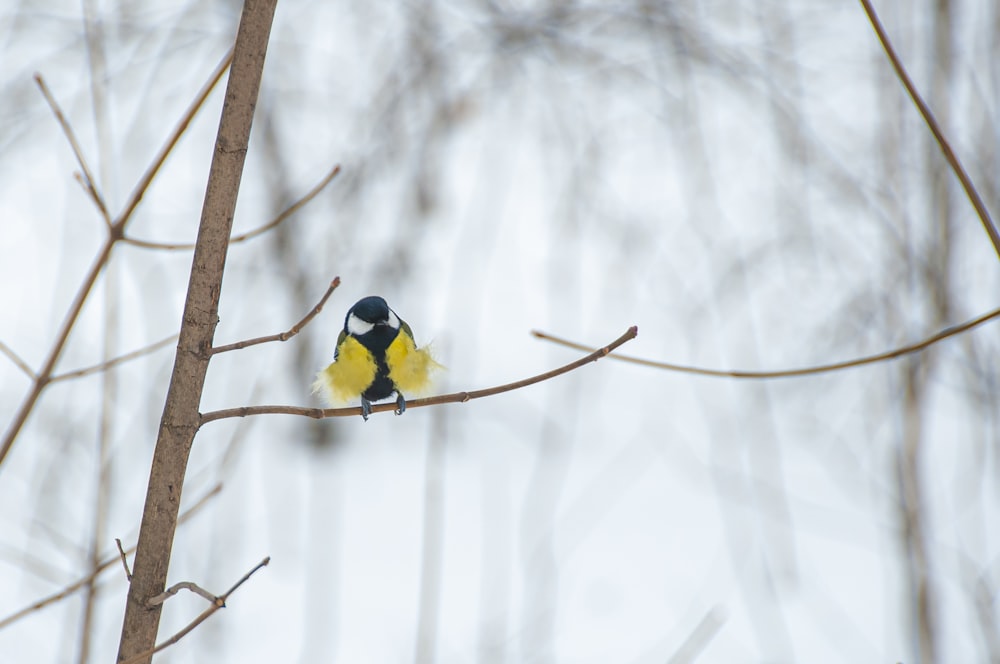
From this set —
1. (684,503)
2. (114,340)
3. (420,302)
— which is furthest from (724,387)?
(114,340)

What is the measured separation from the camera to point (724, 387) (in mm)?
3699

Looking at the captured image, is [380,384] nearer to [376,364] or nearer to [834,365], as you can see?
[376,364]

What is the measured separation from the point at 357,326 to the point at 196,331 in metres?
0.66

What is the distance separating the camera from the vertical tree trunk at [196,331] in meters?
0.61

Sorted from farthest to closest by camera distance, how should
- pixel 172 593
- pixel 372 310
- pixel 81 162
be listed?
pixel 372 310, pixel 81 162, pixel 172 593

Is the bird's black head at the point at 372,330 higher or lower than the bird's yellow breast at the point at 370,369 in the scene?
higher

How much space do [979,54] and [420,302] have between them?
2302 mm

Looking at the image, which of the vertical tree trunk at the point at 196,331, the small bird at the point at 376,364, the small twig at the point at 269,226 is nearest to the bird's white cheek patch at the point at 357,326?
the small bird at the point at 376,364

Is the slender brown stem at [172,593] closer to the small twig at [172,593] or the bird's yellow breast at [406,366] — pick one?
the small twig at [172,593]

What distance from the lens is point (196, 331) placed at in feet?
2.08

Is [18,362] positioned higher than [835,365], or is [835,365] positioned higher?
[18,362]

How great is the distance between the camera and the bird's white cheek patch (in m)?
1.28

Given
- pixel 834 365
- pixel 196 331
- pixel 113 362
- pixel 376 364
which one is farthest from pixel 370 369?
pixel 834 365

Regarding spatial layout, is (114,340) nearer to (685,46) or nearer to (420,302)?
(685,46)
